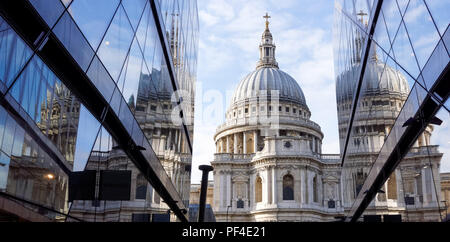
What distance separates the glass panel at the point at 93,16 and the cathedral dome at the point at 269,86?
314 ft

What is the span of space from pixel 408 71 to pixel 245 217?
70.0 metres

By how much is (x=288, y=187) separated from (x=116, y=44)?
68.9 meters

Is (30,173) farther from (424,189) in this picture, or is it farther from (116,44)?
(424,189)

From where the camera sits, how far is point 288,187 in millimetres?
78062

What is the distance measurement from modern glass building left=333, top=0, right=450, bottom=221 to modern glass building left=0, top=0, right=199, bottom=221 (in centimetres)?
639

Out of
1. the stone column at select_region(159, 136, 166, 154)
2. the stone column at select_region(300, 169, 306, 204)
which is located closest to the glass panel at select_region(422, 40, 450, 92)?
the stone column at select_region(159, 136, 166, 154)

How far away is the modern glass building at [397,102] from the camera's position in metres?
9.65

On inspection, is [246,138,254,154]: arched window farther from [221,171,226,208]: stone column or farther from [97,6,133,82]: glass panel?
[97,6,133,82]: glass panel

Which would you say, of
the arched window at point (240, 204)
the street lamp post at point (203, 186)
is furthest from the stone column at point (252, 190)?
the street lamp post at point (203, 186)

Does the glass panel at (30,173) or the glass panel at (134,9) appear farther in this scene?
the glass panel at (134,9)

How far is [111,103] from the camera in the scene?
1135 centimetres

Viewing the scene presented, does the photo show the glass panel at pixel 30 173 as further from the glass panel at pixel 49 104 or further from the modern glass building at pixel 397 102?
the modern glass building at pixel 397 102

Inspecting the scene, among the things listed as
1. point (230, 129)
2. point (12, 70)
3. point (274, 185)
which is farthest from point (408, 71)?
point (230, 129)
